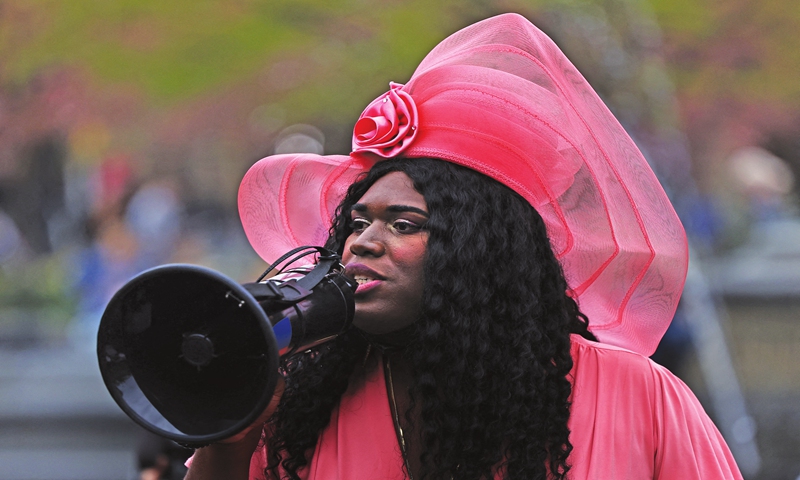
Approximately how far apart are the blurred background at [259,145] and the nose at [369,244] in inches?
166

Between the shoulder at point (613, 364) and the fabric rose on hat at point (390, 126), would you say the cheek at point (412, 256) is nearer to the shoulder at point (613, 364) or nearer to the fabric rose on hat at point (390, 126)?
the fabric rose on hat at point (390, 126)

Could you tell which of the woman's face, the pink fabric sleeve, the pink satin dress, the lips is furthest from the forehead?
the pink fabric sleeve

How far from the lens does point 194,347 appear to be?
1793 mm

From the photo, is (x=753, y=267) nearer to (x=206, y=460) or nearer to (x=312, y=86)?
(x=312, y=86)

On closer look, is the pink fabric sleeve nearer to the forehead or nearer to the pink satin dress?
the pink satin dress

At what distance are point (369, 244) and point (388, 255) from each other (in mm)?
50

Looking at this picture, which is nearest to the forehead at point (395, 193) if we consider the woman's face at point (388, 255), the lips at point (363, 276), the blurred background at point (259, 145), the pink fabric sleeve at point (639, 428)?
the woman's face at point (388, 255)

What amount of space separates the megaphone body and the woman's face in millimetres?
244

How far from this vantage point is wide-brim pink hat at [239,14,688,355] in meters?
2.27

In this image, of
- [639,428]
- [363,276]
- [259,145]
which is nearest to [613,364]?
[639,428]

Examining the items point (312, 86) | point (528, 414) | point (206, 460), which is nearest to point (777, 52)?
point (312, 86)

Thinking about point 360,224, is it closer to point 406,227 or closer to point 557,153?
point 406,227

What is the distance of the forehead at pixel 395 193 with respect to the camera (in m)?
2.20

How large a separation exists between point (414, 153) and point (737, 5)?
5.33 metres
